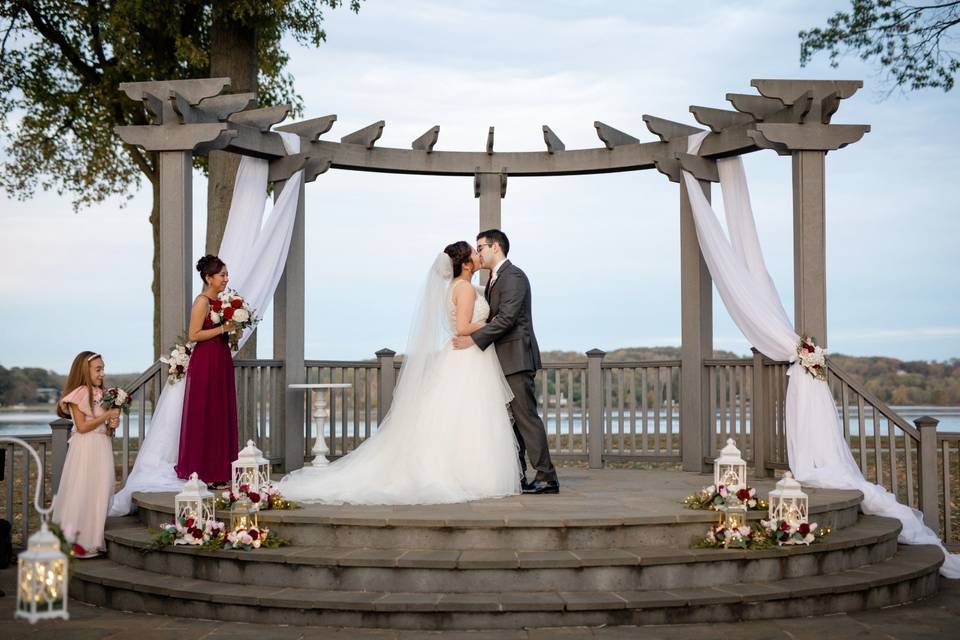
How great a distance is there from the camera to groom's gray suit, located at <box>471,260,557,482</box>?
24.4 feet

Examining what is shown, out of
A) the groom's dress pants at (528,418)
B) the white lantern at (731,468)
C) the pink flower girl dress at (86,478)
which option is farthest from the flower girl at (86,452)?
the white lantern at (731,468)

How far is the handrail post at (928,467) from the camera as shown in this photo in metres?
8.04

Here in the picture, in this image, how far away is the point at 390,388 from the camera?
10.6 m

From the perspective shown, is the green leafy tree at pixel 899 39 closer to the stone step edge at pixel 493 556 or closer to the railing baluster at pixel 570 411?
the railing baluster at pixel 570 411

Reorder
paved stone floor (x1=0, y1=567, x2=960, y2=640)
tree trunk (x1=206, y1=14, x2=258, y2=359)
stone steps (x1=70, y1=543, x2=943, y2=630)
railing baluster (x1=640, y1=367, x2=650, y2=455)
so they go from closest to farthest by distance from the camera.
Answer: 1. paved stone floor (x1=0, y1=567, x2=960, y2=640)
2. stone steps (x1=70, y1=543, x2=943, y2=630)
3. railing baluster (x1=640, y1=367, x2=650, y2=455)
4. tree trunk (x1=206, y1=14, x2=258, y2=359)

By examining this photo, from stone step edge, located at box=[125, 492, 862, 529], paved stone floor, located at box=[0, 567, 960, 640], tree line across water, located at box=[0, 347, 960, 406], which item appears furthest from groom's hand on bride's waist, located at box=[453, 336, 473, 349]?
tree line across water, located at box=[0, 347, 960, 406]

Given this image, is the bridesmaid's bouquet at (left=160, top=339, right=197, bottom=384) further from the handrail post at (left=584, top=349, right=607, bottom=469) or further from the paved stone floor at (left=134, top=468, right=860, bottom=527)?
the handrail post at (left=584, top=349, right=607, bottom=469)

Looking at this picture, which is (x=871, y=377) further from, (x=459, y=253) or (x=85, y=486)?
(x=85, y=486)

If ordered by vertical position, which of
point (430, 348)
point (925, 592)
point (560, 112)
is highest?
point (560, 112)

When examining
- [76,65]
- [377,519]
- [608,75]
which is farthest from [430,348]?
[76,65]

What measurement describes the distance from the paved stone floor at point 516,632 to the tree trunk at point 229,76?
6.30 meters

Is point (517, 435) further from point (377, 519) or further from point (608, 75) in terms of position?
point (608, 75)

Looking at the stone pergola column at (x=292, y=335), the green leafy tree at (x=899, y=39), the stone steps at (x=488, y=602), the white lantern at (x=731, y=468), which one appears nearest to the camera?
the stone steps at (x=488, y=602)

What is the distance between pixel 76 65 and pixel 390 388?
7201mm
